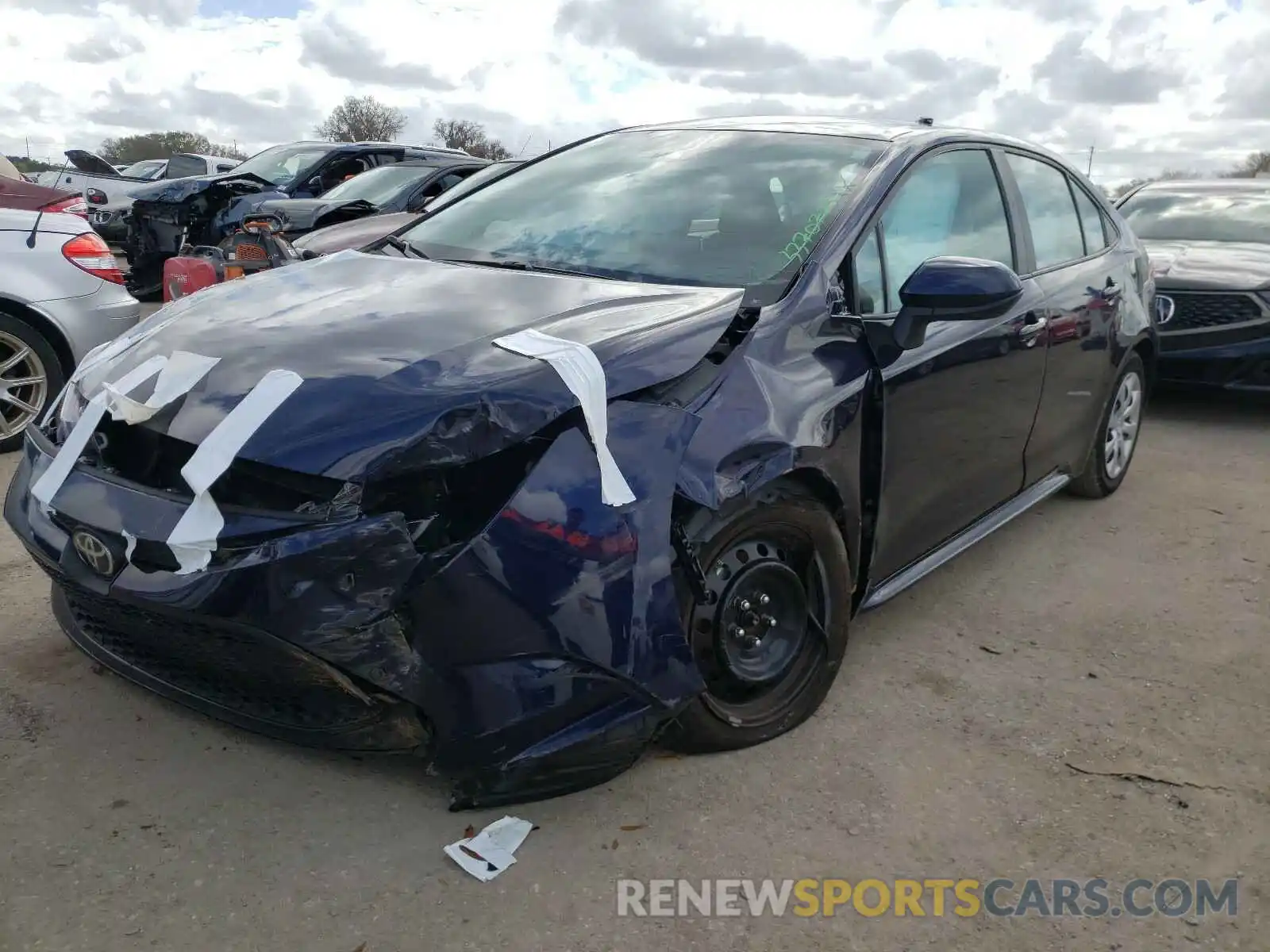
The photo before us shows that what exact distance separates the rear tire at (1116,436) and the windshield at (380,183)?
5985 millimetres

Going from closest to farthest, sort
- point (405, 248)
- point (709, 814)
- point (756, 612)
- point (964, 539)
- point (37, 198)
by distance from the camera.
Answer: point (709, 814) < point (756, 612) < point (405, 248) < point (964, 539) < point (37, 198)

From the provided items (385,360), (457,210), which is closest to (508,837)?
(385,360)

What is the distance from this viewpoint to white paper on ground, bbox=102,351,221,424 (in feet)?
7.72

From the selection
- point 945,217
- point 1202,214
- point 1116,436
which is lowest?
point 1116,436

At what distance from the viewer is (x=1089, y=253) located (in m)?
4.44

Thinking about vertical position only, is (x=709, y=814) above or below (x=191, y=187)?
below

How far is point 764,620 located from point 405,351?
113cm

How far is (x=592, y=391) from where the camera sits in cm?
224

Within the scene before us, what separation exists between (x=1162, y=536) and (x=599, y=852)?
11.2 feet

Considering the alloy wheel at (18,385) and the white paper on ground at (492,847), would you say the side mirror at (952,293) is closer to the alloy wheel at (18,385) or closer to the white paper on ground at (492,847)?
the white paper on ground at (492,847)

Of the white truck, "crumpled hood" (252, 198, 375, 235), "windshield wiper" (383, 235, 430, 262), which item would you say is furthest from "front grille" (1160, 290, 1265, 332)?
the white truck

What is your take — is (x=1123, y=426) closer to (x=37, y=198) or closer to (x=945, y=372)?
(x=945, y=372)

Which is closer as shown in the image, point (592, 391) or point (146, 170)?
point (592, 391)

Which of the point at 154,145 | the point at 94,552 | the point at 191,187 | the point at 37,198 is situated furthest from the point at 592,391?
the point at 154,145
